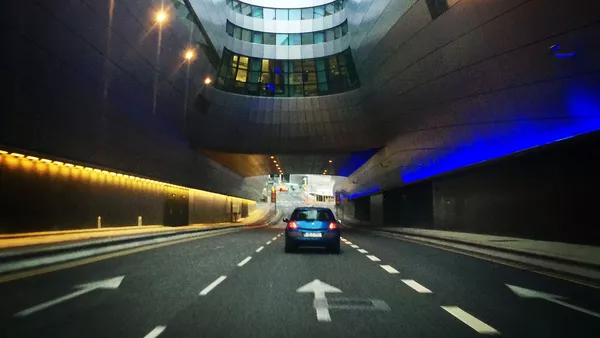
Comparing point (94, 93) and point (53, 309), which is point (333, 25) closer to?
point (94, 93)

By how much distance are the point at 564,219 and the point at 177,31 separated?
70.0 ft

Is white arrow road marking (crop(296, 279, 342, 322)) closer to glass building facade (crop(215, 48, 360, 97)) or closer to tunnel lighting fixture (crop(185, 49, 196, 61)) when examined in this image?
tunnel lighting fixture (crop(185, 49, 196, 61))

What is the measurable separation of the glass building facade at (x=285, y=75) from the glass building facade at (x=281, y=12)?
4.80 meters

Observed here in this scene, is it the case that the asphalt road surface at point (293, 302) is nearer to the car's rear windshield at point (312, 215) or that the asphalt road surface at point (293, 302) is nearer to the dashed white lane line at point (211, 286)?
the dashed white lane line at point (211, 286)

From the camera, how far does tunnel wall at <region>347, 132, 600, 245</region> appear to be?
1698 cm

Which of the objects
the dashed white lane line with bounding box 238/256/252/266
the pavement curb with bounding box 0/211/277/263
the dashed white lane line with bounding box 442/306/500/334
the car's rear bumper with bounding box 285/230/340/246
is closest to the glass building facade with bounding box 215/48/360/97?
the pavement curb with bounding box 0/211/277/263

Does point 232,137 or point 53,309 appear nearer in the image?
point 53,309

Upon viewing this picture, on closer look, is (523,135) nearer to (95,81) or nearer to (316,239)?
(316,239)

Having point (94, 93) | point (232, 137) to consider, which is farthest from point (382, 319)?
point (232, 137)

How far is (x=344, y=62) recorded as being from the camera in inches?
1778

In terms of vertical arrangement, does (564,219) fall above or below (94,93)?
below

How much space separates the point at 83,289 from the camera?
853 cm

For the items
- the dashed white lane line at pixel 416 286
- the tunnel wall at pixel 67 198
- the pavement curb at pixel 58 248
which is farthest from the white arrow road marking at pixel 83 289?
the tunnel wall at pixel 67 198

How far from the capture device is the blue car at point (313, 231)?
633 inches
